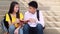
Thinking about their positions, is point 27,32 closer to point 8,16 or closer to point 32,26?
point 32,26

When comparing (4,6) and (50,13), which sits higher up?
(4,6)

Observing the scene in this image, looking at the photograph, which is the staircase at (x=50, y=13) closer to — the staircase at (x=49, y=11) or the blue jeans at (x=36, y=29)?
the staircase at (x=49, y=11)

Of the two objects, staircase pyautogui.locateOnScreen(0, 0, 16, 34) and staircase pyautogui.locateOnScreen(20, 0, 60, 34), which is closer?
staircase pyautogui.locateOnScreen(20, 0, 60, 34)

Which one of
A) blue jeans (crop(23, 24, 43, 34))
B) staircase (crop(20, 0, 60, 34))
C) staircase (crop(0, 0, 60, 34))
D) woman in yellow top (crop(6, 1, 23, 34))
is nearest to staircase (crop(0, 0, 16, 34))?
staircase (crop(0, 0, 60, 34))

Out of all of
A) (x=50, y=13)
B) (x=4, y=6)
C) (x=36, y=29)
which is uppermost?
(x=4, y=6)

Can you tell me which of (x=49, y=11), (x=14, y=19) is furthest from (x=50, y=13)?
(x=14, y=19)

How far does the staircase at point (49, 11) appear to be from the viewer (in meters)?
8.01

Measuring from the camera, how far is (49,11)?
870 cm

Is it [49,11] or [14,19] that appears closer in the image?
[14,19]

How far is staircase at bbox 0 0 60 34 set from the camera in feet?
26.3

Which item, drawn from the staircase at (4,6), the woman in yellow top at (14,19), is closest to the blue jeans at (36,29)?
the woman in yellow top at (14,19)

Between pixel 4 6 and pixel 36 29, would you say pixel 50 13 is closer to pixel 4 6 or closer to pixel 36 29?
pixel 4 6

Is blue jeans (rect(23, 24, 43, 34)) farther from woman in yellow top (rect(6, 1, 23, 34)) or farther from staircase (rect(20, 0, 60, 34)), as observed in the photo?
staircase (rect(20, 0, 60, 34))

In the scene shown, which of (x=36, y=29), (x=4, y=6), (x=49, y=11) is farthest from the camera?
(x=4, y=6)
